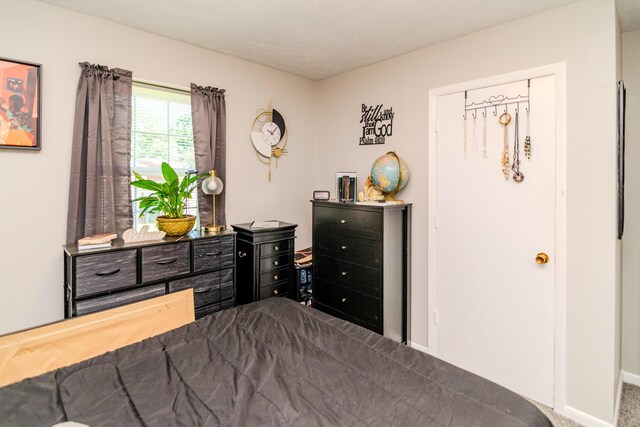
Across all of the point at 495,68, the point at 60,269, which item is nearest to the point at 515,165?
the point at 495,68

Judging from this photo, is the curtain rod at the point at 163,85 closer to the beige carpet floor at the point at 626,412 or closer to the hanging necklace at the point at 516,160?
the hanging necklace at the point at 516,160

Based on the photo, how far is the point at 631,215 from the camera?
2531 millimetres

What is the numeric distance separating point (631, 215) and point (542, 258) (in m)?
0.88

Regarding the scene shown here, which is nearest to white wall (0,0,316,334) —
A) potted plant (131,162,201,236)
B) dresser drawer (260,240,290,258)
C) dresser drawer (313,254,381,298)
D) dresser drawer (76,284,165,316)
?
dresser drawer (76,284,165,316)

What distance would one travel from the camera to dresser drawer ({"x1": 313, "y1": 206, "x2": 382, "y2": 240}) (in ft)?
9.06

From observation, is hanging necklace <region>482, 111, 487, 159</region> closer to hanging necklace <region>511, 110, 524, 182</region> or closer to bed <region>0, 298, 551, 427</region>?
hanging necklace <region>511, 110, 524, 182</region>

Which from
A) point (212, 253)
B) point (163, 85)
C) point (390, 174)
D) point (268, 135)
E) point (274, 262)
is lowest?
point (274, 262)

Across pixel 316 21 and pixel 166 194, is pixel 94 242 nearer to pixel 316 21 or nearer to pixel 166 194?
pixel 166 194

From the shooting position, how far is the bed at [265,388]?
3.62 ft

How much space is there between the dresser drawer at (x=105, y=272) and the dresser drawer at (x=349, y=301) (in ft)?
5.18

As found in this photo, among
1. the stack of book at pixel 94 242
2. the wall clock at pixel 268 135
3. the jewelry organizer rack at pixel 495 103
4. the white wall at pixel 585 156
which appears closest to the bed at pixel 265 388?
the stack of book at pixel 94 242

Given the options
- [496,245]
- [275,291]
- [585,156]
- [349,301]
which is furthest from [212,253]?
[585,156]

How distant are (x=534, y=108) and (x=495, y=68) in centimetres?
43

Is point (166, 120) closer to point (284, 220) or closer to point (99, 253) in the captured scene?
point (99, 253)
